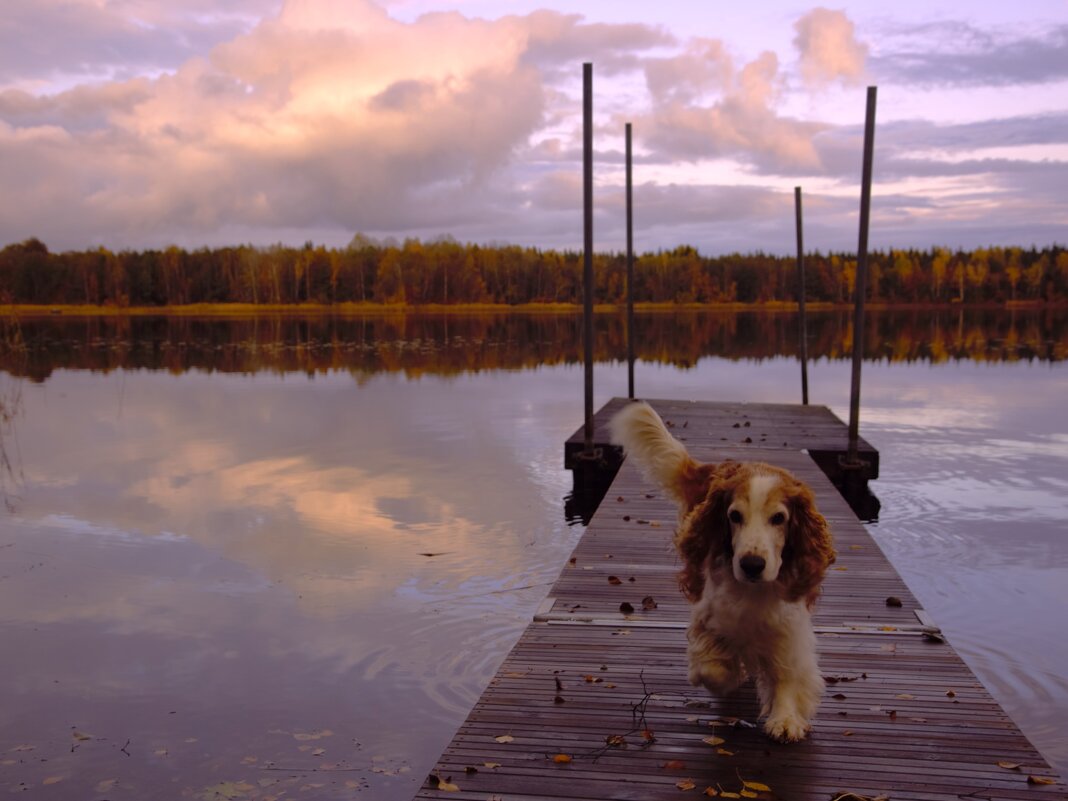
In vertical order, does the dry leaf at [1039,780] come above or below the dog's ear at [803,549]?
below

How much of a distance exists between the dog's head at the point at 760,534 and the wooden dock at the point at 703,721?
2.05 feet

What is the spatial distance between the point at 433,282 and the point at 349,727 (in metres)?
101

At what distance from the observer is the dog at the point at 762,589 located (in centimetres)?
406

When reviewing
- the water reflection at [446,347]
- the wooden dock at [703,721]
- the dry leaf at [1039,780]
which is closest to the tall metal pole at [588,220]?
the wooden dock at [703,721]

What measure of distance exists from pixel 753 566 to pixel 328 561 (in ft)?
20.0

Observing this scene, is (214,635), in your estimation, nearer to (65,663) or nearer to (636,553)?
(65,663)

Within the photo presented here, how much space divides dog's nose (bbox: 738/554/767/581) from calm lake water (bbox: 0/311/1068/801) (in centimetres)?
222

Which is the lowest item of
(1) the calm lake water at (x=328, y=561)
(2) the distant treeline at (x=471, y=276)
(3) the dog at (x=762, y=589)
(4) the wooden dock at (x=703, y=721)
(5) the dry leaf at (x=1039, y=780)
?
(1) the calm lake water at (x=328, y=561)

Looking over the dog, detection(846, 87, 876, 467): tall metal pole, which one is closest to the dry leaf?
the dog

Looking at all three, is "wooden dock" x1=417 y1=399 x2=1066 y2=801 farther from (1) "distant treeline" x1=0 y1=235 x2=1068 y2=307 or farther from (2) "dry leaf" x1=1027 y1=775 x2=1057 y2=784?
(1) "distant treeline" x1=0 y1=235 x2=1068 y2=307

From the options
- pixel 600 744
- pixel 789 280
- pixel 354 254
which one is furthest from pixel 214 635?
pixel 789 280

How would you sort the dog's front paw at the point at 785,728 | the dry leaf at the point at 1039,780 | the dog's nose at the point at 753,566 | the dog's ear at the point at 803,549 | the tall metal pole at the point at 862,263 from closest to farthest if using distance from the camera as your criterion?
the dry leaf at the point at 1039,780
the dog's nose at the point at 753,566
the dog's front paw at the point at 785,728
the dog's ear at the point at 803,549
the tall metal pole at the point at 862,263

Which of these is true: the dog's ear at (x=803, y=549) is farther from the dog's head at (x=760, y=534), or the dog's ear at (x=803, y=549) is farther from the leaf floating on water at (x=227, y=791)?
the leaf floating on water at (x=227, y=791)

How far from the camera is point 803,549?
4.17 m
